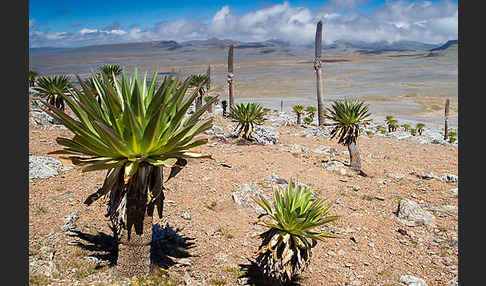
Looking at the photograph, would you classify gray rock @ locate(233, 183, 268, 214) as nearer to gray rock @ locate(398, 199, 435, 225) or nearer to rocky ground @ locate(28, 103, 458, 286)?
rocky ground @ locate(28, 103, 458, 286)

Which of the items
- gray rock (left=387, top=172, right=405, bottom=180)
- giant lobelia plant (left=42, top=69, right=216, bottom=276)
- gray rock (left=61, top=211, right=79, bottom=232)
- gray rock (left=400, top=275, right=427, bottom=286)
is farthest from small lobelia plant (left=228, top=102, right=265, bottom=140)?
giant lobelia plant (left=42, top=69, right=216, bottom=276)

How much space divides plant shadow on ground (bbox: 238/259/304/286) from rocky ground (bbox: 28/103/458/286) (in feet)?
0.09

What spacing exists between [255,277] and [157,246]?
1.73 m

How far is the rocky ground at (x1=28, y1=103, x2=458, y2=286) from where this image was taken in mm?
5207

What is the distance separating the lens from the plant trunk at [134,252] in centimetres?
439

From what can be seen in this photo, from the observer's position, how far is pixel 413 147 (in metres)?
17.4

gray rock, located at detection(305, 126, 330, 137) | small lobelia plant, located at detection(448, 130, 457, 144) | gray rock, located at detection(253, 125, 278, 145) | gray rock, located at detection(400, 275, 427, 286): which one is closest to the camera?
gray rock, located at detection(400, 275, 427, 286)

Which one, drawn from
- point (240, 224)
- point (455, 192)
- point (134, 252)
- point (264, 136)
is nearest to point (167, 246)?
point (134, 252)

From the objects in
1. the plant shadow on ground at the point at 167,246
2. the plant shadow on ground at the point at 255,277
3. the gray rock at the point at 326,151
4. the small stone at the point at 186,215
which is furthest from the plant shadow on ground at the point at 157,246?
the gray rock at the point at 326,151

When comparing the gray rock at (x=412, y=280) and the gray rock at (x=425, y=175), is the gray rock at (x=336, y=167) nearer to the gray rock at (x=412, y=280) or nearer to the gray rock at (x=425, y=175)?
the gray rock at (x=425, y=175)

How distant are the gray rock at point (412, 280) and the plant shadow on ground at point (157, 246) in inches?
144

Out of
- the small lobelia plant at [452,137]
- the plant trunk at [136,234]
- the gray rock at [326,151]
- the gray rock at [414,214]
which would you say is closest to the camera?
the plant trunk at [136,234]

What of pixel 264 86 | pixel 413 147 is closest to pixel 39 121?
pixel 413 147

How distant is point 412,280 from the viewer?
18.8 ft
